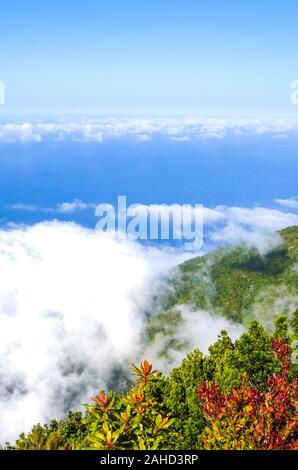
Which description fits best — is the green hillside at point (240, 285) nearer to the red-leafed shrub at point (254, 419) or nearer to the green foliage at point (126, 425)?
the red-leafed shrub at point (254, 419)

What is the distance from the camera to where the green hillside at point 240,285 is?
5802 inches

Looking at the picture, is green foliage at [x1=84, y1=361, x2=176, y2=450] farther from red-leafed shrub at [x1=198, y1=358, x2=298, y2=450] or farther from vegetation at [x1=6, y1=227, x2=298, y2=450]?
red-leafed shrub at [x1=198, y1=358, x2=298, y2=450]

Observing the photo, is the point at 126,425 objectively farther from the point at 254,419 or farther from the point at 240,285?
the point at 240,285

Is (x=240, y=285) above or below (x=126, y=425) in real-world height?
above

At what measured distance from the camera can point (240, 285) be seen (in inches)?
6501

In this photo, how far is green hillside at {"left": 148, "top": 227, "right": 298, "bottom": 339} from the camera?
14738 cm

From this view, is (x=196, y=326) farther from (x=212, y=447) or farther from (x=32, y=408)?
(x=212, y=447)

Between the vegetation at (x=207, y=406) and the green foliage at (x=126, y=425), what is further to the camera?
the vegetation at (x=207, y=406)

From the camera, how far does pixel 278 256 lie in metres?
172

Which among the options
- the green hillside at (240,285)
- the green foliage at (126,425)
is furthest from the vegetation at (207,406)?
the green hillside at (240,285)

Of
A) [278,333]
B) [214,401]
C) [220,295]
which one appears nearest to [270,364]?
[278,333]

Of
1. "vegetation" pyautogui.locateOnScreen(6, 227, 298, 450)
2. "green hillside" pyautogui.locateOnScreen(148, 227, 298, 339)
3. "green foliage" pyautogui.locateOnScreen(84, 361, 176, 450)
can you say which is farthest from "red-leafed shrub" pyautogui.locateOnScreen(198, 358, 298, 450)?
"green hillside" pyautogui.locateOnScreen(148, 227, 298, 339)

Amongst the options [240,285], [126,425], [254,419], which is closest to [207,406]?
[254,419]
